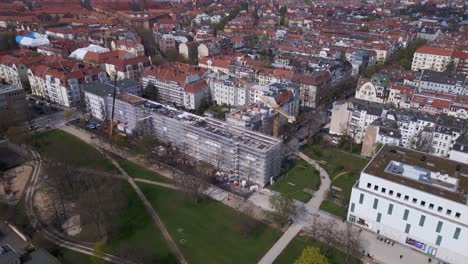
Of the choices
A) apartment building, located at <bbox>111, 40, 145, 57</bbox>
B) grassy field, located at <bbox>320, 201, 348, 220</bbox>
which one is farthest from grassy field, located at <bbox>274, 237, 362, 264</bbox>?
apartment building, located at <bbox>111, 40, 145, 57</bbox>

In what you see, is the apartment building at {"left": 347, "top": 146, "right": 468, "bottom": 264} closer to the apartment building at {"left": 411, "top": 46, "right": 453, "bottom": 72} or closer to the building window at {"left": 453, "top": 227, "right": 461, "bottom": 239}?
the building window at {"left": 453, "top": 227, "right": 461, "bottom": 239}


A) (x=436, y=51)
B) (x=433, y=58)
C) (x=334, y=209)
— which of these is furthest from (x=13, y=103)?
(x=436, y=51)

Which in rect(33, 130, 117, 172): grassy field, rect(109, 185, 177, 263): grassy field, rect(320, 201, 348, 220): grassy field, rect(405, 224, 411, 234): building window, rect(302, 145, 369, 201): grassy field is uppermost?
rect(405, 224, 411, 234): building window

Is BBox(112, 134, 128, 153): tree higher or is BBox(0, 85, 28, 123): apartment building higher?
BBox(0, 85, 28, 123): apartment building

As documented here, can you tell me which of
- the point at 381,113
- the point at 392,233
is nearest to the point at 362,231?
the point at 392,233

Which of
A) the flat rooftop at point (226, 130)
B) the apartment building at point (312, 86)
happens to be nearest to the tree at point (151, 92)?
the flat rooftop at point (226, 130)

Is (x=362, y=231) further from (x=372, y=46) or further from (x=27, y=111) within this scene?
(x=372, y=46)
